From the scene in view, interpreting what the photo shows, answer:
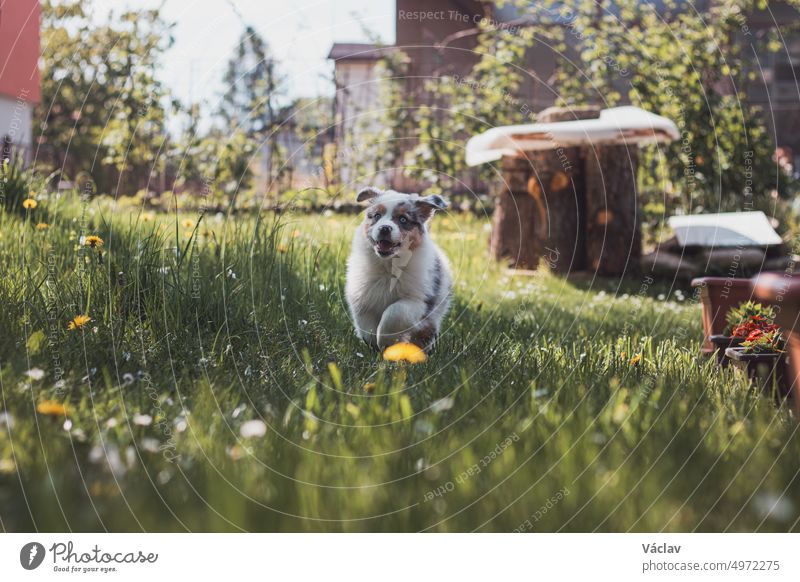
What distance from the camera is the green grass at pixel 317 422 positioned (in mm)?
2002

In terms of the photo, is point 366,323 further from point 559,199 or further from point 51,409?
point 559,199

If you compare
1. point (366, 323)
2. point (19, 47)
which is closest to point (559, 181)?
point (366, 323)

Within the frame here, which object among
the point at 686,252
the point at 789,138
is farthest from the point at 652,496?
the point at 789,138

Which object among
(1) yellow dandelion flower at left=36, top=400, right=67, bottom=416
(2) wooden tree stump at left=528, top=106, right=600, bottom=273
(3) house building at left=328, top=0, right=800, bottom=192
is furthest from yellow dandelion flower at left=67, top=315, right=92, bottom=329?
(2) wooden tree stump at left=528, top=106, right=600, bottom=273

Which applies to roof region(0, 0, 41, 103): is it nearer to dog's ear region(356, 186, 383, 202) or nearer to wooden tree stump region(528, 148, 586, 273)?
dog's ear region(356, 186, 383, 202)

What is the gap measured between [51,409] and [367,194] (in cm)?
216

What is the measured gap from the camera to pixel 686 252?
8.45 meters

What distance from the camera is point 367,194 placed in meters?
4.11

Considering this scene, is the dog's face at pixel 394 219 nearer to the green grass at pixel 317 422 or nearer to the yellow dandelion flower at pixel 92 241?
the green grass at pixel 317 422

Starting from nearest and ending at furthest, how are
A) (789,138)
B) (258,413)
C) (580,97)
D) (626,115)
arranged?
(258,413) < (626,115) < (580,97) < (789,138)

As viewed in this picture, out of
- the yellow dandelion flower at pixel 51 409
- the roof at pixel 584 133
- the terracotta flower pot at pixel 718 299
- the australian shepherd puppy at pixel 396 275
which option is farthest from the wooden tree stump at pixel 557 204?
the yellow dandelion flower at pixel 51 409

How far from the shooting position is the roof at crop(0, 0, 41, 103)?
2.92 meters

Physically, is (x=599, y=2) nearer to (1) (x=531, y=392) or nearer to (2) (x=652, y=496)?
(1) (x=531, y=392)

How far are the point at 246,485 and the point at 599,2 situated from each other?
811cm
